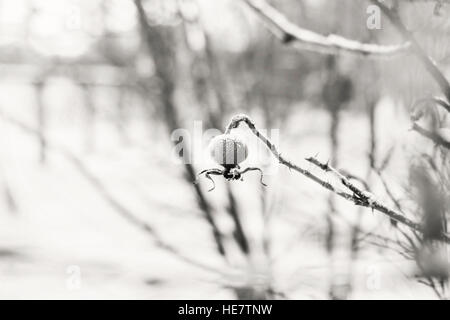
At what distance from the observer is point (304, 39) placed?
164 cm

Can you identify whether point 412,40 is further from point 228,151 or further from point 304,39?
point 228,151

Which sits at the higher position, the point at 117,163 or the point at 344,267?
the point at 117,163

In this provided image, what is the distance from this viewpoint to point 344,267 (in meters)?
6.87

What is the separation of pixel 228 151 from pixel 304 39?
484 millimetres

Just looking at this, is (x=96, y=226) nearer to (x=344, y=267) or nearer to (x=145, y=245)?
(x=145, y=245)

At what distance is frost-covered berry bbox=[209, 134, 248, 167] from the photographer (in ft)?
5.82

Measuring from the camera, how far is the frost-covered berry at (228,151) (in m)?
1.78

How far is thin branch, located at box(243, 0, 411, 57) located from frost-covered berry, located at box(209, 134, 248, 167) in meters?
0.42

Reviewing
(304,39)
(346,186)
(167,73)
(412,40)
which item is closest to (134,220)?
(167,73)

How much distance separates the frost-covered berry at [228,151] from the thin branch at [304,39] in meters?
0.42

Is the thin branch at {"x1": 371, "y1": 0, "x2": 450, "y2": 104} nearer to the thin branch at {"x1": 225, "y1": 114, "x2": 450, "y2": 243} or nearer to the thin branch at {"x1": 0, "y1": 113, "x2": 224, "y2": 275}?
the thin branch at {"x1": 225, "y1": 114, "x2": 450, "y2": 243}

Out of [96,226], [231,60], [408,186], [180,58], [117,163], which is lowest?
[408,186]

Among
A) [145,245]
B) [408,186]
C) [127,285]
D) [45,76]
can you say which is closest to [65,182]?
[45,76]

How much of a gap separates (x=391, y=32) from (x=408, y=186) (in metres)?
2.30
